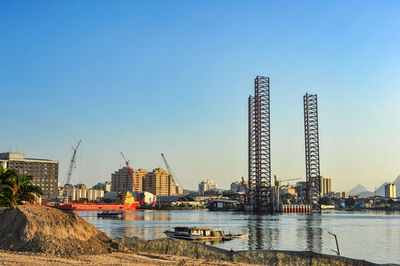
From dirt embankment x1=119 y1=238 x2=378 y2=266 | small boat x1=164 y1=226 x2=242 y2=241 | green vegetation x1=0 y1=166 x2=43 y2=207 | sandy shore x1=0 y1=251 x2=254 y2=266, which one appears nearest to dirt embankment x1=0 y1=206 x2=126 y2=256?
sandy shore x1=0 y1=251 x2=254 y2=266

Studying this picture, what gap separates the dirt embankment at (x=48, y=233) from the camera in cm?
2281

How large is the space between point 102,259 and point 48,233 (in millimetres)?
3524

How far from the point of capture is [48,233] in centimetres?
2344

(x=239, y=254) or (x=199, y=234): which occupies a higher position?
(x=239, y=254)

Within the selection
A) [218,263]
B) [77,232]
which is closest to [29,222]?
[77,232]

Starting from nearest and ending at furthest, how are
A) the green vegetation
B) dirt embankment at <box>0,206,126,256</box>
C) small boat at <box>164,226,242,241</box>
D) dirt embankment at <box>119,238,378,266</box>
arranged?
1. dirt embankment at <box>0,206,126,256</box>
2. dirt embankment at <box>119,238,378,266</box>
3. the green vegetation
4. small boat at <box>164,226,242,241</box>

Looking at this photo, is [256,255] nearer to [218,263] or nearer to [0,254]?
[218,263]

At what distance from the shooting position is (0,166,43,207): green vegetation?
43812mm

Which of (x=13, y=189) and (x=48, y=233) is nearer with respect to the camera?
(x=48, y=233)

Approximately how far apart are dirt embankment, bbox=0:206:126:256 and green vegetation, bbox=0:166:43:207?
19663 millimetres

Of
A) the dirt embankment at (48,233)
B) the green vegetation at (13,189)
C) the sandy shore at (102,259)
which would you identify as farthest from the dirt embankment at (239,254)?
the green vegetation at (13,189)

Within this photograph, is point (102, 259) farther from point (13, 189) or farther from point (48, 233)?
point (13, 189)

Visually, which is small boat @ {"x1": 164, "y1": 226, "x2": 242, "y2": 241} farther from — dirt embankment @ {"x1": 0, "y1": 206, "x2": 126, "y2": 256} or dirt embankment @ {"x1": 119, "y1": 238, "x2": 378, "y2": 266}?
dirt embankment @ {"x1": 0, "y1": 206, "x2": 126, "y2": 256}

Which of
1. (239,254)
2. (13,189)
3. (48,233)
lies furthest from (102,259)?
(13,189)
